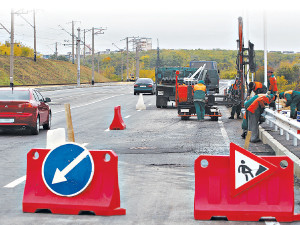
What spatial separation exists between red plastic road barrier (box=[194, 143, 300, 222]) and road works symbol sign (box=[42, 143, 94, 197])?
1.34 meters

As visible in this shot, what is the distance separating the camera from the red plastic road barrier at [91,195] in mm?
8055

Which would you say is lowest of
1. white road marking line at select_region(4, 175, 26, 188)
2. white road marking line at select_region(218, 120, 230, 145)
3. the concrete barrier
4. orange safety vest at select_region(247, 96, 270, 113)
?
white road marking line at select_region(218, 120, 230, 145)

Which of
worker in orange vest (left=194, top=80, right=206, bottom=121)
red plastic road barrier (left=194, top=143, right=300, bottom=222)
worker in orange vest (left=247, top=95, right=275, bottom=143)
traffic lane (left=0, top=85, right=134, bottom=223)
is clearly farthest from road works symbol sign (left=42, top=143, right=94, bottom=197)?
worker in orange vest (left=194, top=80, right=206, bottom=121)

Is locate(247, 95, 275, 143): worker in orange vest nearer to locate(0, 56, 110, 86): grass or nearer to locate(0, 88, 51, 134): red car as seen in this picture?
locate(0, 88, 51, 134): red car

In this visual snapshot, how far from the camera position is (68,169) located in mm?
8211

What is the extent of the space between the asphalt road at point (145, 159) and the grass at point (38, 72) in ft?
259

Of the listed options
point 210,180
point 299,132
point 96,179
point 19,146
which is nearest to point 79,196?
point 96,179

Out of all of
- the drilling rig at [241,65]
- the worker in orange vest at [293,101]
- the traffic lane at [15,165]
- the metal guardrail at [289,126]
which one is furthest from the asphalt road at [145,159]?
the worker in orange vest at [293,101]

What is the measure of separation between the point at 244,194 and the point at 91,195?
1.82m

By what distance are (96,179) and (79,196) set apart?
308 mm

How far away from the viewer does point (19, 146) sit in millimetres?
16406

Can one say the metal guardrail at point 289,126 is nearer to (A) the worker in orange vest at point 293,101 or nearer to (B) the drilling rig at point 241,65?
(A) the worker in orange vest at point 293,101

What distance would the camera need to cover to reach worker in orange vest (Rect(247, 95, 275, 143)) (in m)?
17.0

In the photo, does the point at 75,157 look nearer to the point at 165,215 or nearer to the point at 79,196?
the point at 79,196
